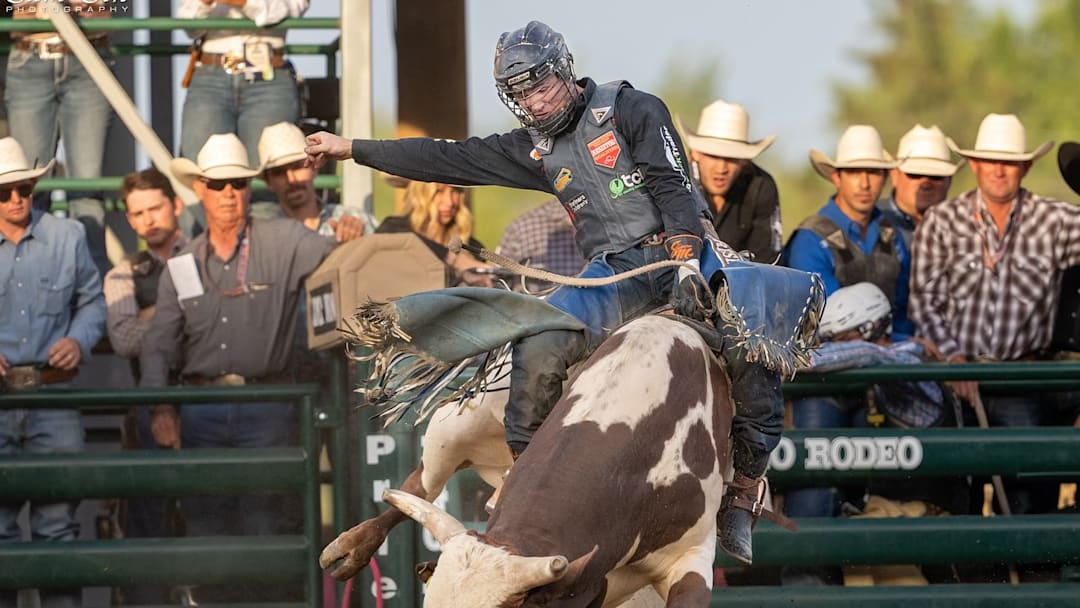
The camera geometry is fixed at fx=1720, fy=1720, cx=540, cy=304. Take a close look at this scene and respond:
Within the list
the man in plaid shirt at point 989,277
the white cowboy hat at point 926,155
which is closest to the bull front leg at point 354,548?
the man in plaid shirt at point 989,277

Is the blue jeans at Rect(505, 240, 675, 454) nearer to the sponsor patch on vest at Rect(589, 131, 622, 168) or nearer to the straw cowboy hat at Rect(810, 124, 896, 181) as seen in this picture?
the sponsor patch on vest at Rect(589, 131, 622, 168)

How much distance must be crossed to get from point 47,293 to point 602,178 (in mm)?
2888

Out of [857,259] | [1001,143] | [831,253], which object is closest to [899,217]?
[1001,143]

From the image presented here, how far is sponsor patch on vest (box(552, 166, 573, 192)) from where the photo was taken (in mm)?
5637

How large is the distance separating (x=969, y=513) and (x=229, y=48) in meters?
4.05

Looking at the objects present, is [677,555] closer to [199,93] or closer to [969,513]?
[969,513]

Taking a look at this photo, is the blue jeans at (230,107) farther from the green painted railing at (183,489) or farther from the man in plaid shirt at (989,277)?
the man in plaid shirt at (989,277)

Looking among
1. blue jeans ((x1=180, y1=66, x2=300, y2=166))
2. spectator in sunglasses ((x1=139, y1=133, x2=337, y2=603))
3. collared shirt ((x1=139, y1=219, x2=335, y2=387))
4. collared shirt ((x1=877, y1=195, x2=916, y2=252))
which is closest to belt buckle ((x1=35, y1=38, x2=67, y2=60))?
blue jeans ((x1=180, y1=66, x2=300, y2=166))

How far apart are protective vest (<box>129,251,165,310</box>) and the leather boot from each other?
3125 mm

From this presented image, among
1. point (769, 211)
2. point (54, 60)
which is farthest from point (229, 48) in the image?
point (769, 211)

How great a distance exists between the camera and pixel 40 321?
23.8 ft

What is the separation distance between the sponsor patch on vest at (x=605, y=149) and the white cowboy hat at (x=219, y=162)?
250 cm

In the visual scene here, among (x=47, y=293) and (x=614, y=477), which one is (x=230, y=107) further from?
(x=614, y=477)

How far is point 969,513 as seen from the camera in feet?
24.0
